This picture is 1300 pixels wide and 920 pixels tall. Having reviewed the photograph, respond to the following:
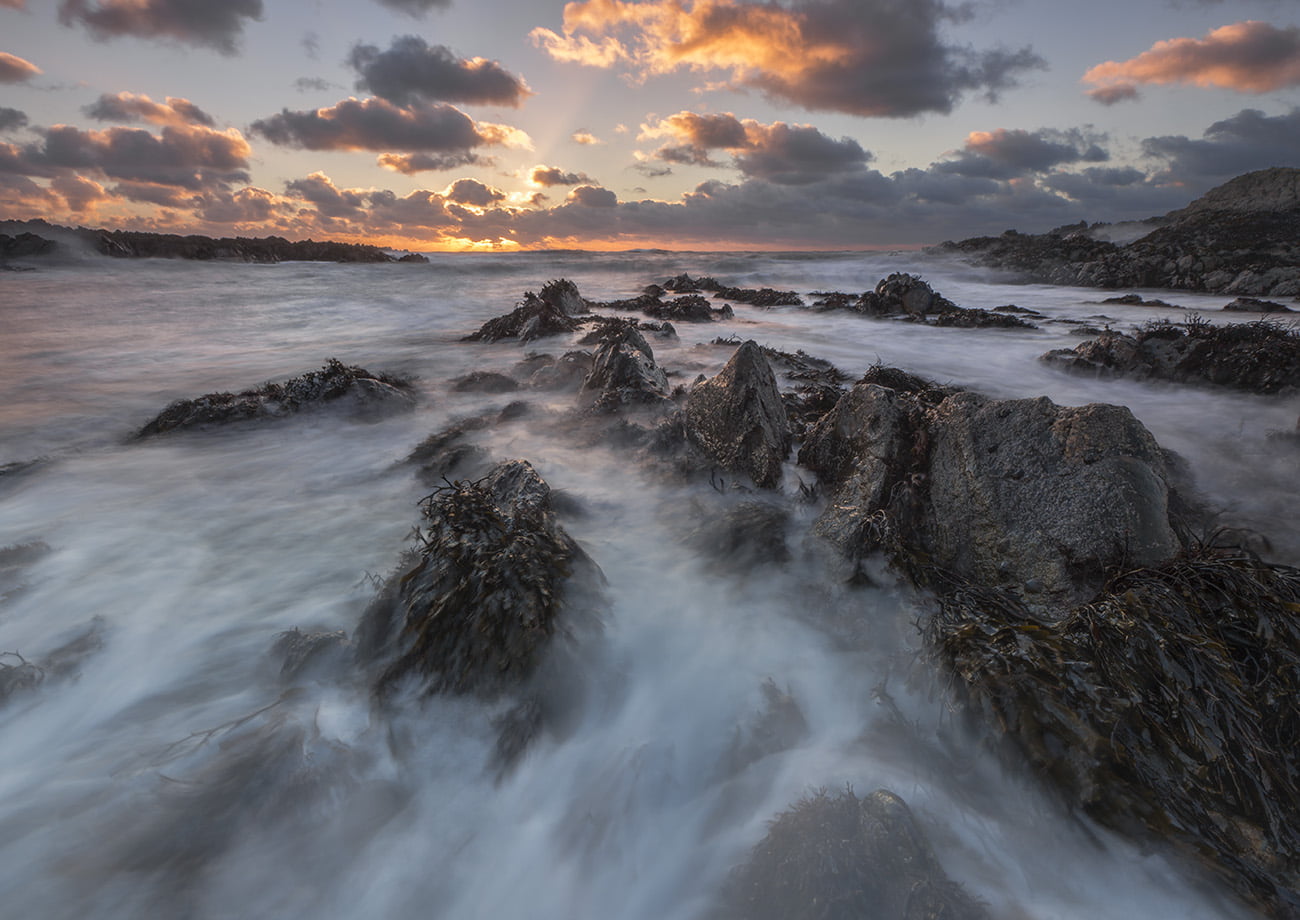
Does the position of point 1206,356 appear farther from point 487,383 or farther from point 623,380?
point 487,383

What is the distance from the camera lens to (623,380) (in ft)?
22.2

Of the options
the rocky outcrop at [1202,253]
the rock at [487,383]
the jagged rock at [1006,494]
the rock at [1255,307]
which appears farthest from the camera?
the rocky outcrop at [1202,253]

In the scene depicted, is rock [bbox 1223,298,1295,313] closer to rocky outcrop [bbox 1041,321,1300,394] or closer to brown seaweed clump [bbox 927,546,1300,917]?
rocky outcrop [bbox 1041,321,1300,394]

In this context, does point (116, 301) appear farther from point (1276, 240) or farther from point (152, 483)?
point (1276, 240)

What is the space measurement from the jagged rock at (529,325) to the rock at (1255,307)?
19.2 metres

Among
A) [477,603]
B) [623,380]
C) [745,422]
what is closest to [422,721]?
[477,603]

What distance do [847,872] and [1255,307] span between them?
891 inches

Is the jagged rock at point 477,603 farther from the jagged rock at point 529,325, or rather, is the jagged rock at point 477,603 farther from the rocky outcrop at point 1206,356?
the jagged rock at point 529,325

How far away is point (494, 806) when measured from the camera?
7.84 ft

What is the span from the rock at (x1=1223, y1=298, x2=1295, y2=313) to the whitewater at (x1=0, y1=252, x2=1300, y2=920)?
13.8m

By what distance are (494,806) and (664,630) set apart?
1369 mm

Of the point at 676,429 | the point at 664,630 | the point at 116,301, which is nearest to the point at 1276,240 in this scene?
the point at 676,429

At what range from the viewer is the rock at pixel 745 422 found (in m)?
4.85

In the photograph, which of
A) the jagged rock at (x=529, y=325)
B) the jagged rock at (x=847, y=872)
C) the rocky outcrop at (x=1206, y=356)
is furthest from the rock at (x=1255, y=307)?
the jagged rock at (x=847, y=872)
